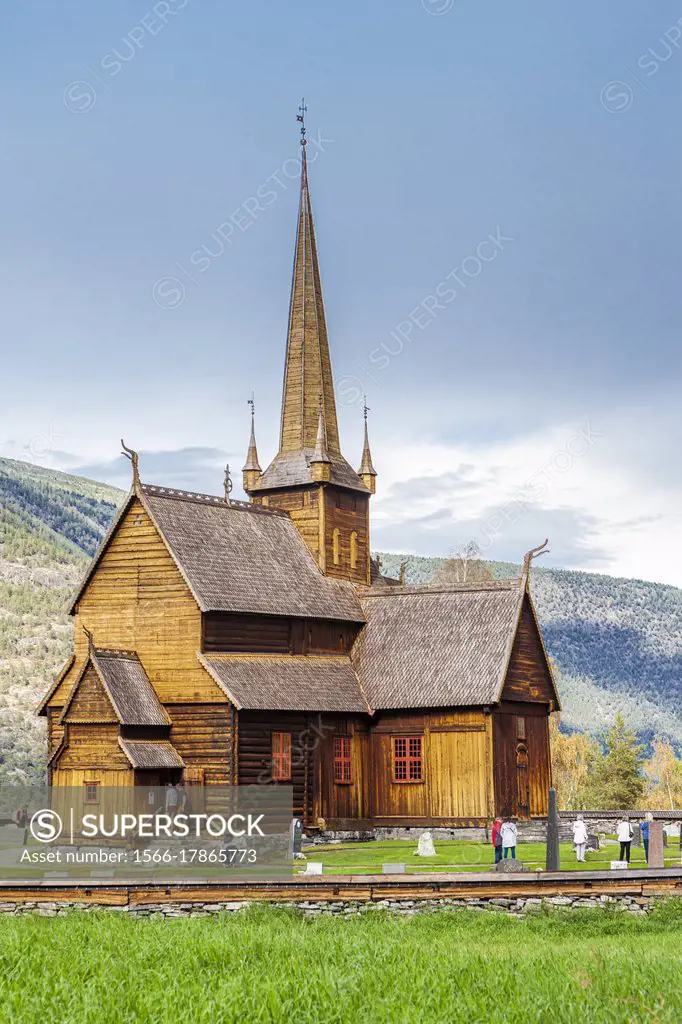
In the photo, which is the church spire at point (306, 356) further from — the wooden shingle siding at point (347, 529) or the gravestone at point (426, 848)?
the gravestone at point (426, 848)

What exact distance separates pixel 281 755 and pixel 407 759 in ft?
16.8

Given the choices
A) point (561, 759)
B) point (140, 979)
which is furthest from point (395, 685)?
point (561, 759)

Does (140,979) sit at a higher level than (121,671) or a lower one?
lower

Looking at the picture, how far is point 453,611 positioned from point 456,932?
25964 millimetres

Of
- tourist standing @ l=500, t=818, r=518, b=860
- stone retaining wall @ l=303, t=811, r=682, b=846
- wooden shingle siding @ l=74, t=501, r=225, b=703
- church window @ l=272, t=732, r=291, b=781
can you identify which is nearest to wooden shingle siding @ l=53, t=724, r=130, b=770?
wooden shingle siding @ l=74, t=501, r=225, b=703

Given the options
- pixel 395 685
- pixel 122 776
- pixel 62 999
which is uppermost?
pixel 395 685

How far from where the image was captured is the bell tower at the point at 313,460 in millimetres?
54906

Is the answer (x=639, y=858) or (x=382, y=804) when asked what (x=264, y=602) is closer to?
(x=382, y=804)

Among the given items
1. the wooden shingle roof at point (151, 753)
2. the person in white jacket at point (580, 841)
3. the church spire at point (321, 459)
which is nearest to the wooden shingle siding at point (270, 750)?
the wooden shingle roof at point (151, 753)

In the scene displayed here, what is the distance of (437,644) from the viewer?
5041 cm

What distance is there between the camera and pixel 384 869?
31109 millimetres

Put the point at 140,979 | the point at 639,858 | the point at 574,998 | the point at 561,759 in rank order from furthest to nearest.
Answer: the point at 561,759 → the point at 639,858 → the point at 140,979 → the point at 574,998

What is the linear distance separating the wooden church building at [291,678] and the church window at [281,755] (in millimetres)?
45

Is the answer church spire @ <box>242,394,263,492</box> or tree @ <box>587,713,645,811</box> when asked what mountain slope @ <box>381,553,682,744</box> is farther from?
church spire @ <box>242,394,263,492</box>
